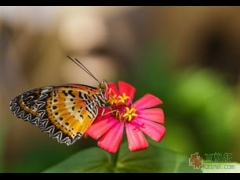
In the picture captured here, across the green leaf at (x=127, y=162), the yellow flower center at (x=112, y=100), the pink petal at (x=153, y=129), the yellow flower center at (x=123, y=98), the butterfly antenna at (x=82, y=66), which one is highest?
the butterfly antenna at (x=82, y=66)

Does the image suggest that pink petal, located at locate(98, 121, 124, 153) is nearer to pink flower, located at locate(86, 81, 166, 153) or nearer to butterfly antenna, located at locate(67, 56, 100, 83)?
pink flower, located at locate(86, 81, 166, 153)

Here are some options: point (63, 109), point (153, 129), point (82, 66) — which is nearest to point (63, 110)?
point (63, 109)

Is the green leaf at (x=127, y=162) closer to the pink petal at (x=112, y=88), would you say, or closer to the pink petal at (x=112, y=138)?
the pink petal at (x=112, y=138)

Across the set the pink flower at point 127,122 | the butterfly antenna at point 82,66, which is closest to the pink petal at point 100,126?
the pink flower at point 127,122

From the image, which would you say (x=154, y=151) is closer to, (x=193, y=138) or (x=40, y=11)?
(x=193, y=138)

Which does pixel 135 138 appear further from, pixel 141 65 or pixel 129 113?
pixel 141 65

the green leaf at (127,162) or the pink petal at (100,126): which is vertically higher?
the pink petal at (100,126)
